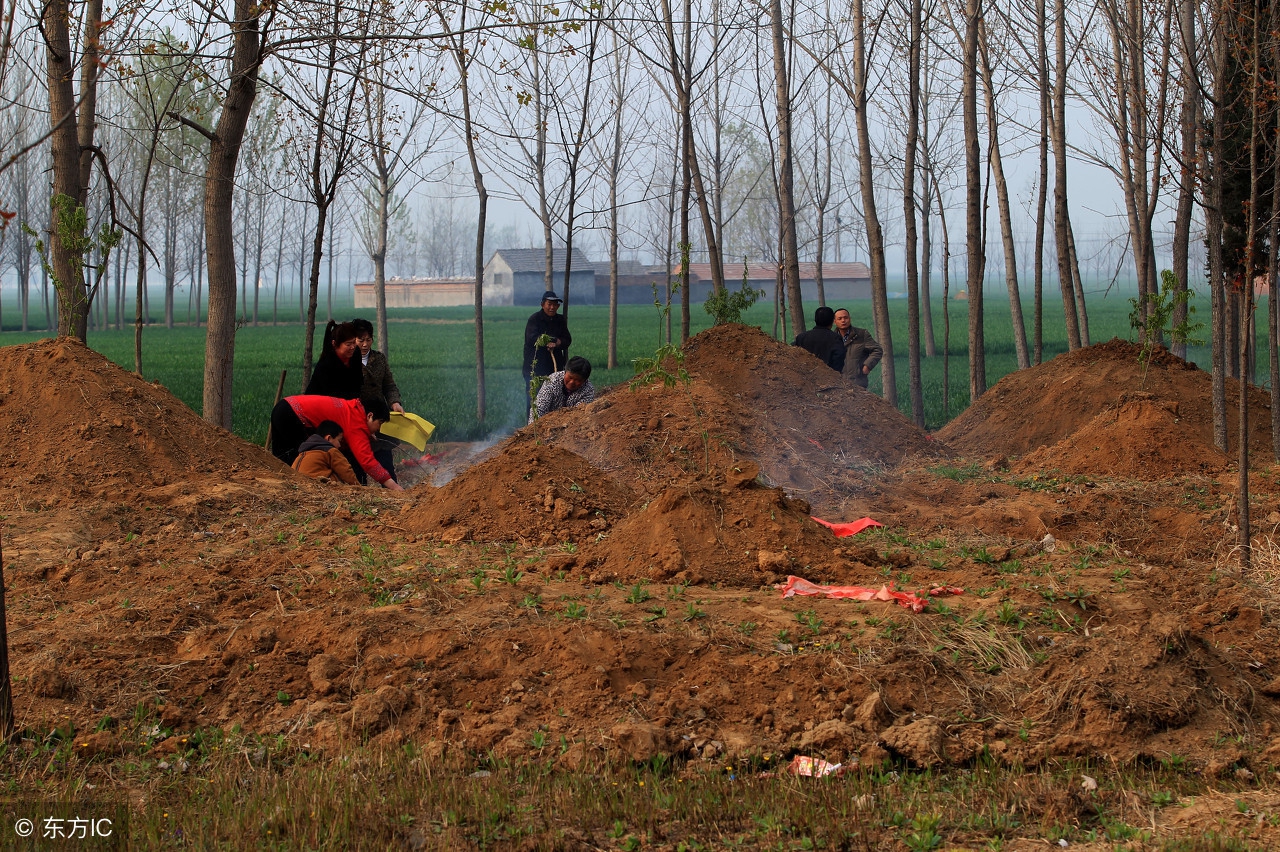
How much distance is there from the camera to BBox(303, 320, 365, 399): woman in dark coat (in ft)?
27.9

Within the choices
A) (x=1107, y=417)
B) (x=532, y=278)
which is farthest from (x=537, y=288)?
(x=1107, y=417)

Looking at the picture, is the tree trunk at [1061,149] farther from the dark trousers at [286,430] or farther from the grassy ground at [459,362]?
the dark trousers at [286,430]

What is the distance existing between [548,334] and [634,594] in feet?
23.0

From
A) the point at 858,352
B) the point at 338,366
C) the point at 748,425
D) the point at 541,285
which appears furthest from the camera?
the point at 541,285

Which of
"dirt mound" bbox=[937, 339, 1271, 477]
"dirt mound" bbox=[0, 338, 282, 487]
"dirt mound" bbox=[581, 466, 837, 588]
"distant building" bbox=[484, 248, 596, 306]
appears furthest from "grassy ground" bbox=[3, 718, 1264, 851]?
"distant building" bbox=[484, 248, 596, 306]

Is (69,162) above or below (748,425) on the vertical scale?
above

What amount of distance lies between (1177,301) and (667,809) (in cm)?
902

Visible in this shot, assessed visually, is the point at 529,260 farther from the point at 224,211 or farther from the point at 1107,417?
the point at 1107,417

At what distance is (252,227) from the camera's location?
46.9 metres

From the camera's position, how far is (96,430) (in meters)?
7.94

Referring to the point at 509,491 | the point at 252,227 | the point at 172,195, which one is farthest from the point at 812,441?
the point at 252,227

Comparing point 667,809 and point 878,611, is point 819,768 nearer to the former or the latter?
point 667,809

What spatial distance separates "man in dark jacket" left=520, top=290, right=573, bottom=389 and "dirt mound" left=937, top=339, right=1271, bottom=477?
4.76 meters

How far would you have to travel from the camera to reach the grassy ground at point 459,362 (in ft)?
50.5
